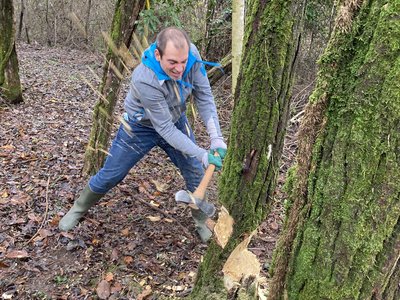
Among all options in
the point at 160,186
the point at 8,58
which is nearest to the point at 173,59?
A: the point at 160,186

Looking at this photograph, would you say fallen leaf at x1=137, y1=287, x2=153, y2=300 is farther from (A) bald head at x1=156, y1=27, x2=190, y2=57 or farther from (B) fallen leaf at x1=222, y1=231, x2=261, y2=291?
(A) bald head at x1=156, y1=27, x2=190, y2=57

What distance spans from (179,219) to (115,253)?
2.68 ft

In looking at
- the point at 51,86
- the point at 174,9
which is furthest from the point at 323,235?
the point at 51,86

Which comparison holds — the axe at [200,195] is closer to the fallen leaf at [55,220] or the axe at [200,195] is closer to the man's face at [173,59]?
the man's face at [173,59]

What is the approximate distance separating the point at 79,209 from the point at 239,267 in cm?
220

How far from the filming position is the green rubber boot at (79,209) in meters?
3.59

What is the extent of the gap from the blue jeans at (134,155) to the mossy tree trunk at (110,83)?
103 centimetres

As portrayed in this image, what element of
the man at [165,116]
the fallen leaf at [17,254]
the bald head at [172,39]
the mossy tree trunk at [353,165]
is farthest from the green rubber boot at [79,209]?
the mossy tree trunk at [353,165]

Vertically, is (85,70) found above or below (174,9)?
below

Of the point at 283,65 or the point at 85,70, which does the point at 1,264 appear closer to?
the point at 283,65

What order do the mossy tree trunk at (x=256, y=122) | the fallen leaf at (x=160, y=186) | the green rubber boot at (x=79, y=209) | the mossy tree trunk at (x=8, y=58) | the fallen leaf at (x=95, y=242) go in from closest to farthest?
the mossy tree trunk at (x=256, y=122) < the fallen leaf at (x=95, y=242) < the green rubber boot at (x=79, y=209) < the fallen leaf at (x=160, y=186) < the mossy tree trunk at (x=8, y=58)

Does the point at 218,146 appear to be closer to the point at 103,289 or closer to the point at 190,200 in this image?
the point at 190,200

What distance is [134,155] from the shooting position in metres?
3.29

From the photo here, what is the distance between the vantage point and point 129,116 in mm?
3275
